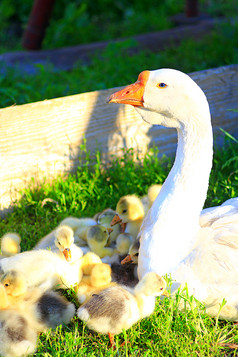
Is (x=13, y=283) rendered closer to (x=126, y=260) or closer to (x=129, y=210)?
(x=126, y=260)

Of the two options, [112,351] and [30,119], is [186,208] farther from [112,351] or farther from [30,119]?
→ [30,119]

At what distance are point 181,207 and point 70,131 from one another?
6.64ft

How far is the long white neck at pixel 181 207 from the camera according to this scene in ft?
11.2

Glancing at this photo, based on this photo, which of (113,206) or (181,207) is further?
(113,206)

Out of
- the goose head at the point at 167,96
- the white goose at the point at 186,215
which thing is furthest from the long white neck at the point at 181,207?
the goose head at the point at 167,96

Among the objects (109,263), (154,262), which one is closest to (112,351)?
(154,262)

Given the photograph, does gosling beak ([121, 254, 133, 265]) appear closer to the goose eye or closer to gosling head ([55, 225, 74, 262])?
gosling head ([55, 225, 74, 262])

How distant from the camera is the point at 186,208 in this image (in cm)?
349

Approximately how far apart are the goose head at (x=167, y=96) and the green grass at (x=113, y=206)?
3.81 ft

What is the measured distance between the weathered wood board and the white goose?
1.72 meters

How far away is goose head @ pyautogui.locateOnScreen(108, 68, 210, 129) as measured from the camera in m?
3.29

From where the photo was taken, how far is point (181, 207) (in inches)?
137

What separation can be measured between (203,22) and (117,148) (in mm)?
5503

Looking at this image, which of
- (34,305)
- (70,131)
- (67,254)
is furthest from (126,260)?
(70,131)
